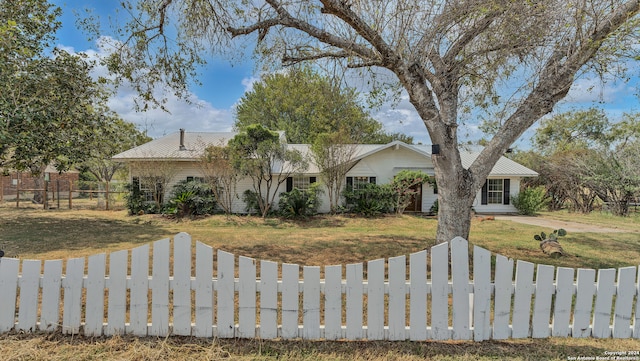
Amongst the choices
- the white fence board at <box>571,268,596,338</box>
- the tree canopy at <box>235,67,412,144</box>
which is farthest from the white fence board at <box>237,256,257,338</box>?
the tree canopy at <box>235,67,412,144</box>

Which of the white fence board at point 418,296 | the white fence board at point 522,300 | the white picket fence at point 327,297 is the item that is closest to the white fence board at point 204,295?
the white picket fence at point 327,297

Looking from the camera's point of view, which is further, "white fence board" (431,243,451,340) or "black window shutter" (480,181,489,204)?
"black window shutter" (480,181,489,204)

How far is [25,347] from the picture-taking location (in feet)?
8.36

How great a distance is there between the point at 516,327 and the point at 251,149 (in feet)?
38.6

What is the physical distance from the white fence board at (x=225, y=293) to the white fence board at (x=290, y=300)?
1.48 feet

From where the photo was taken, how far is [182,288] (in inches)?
107

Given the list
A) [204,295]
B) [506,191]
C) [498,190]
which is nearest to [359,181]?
[498,190]

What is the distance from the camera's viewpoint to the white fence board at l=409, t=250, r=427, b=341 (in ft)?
8.68

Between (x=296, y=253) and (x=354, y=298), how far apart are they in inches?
153

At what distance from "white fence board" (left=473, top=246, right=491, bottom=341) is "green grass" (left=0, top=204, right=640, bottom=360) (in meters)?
0.13

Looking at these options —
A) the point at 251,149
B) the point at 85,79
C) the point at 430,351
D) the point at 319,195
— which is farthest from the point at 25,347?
the point at 319,195

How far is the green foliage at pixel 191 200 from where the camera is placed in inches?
553

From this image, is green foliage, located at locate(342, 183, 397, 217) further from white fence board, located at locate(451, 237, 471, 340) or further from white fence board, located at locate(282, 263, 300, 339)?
white fence board, located at locate(282, 263, 300, 339)

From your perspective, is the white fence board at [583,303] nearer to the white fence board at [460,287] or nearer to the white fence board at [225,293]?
the white fence board at [460,287]
